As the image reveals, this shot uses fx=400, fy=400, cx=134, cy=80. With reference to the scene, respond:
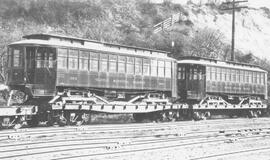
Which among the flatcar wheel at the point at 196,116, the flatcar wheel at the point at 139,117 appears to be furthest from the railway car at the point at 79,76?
the flatcar wheel at the point at 196,116

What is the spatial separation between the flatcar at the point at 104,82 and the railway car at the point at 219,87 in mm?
67

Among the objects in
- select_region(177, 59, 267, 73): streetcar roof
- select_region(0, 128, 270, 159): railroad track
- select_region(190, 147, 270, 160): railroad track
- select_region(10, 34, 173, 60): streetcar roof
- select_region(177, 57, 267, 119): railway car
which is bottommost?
select_region(190, 147, 270, 160): railroad track

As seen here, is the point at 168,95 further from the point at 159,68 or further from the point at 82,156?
the point at 82,156

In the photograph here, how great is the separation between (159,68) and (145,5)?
39.9m

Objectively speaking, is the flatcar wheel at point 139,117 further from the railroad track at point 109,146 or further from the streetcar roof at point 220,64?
the railroad track at point 109,146

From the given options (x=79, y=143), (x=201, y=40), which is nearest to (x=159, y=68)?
(x=79, y=143)

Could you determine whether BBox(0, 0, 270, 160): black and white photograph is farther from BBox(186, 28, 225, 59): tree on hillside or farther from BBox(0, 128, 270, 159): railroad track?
BBox(186, 28, 225, 59): tree on hillside

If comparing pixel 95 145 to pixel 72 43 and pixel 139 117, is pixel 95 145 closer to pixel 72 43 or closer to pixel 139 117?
pixel 72 43

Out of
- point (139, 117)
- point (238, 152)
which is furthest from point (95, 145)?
point (139, 117)

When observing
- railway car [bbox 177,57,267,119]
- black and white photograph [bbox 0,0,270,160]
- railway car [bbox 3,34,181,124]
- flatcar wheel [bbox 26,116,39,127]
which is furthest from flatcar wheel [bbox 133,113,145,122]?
flatcar wheel [bbox 26,116,39,127]

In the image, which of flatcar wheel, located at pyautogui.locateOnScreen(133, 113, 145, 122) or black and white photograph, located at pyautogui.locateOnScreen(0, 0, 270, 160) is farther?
flatcar wheel, located at pyautogui.locateOnScreen(133, 113, 145, 122)

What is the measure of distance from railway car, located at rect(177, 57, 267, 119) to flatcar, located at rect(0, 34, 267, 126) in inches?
2.6

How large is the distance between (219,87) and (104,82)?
36.0 feet

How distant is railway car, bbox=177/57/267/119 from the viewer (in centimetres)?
2688
